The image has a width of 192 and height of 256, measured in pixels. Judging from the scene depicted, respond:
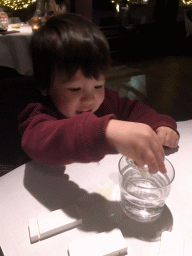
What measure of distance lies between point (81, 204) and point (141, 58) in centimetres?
413

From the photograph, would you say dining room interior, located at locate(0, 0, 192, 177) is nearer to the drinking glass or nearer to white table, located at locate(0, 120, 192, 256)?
white table, located at locate(0, 120, 192, 256)

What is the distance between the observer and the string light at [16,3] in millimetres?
4023

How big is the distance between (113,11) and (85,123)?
5.11 metres

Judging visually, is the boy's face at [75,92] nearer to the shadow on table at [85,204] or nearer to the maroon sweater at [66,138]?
the maroon sweater at [66,138]

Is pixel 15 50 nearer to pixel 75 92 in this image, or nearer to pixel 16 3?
pixel 75 92

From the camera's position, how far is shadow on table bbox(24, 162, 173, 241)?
1.49ft

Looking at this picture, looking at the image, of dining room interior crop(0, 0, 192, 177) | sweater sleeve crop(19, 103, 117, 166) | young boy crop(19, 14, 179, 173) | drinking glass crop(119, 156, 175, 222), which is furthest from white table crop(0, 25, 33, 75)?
drinking glass crop(119, 156, 175, 222)

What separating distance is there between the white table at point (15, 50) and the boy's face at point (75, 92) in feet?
4.74

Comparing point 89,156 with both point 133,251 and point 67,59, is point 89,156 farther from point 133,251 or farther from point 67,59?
point 67,59

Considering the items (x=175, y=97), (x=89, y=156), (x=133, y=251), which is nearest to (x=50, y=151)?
(x=89, y=156)

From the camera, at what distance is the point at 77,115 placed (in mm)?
516

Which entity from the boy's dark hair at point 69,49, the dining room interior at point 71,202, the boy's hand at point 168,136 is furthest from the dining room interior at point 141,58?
the boy's hand at point 168,136

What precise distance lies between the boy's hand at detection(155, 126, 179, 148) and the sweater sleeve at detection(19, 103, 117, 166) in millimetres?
304

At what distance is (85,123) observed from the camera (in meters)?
0.46
